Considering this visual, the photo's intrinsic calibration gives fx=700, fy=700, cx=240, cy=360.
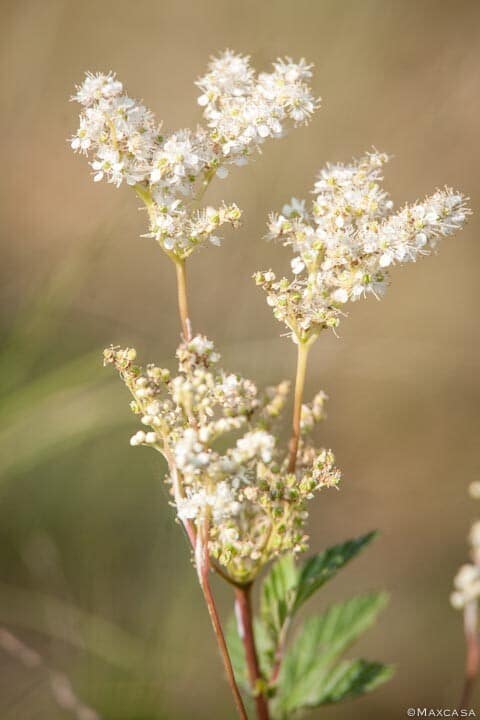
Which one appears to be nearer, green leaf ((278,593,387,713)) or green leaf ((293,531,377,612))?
green leaf ((293,531,377,612))

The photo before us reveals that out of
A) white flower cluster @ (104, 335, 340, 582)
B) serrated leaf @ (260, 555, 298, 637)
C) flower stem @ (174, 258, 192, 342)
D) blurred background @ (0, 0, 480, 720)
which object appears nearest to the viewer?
white flower cluster @ (104, 335, 340, 582)

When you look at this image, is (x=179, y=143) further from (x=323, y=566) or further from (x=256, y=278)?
(x=323, y=566)

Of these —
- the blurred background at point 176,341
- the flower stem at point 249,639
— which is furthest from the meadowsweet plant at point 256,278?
the blurred background at point 176,341

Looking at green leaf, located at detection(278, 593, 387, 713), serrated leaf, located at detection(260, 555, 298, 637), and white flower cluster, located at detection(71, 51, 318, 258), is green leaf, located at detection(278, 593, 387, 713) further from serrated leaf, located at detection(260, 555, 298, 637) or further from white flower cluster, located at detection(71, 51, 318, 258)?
white flower cluster, located at detection(71, 51, 318, 258)

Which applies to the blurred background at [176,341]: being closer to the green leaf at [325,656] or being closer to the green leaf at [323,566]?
the green leaf at [325,656]

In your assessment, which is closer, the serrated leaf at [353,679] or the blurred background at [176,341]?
the serrated leaf at [353,679]

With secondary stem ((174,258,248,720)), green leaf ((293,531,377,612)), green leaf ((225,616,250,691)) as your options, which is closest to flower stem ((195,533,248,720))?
secondary stem ((174,258,248,720))

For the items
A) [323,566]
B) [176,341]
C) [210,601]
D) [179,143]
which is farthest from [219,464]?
[176,341]
